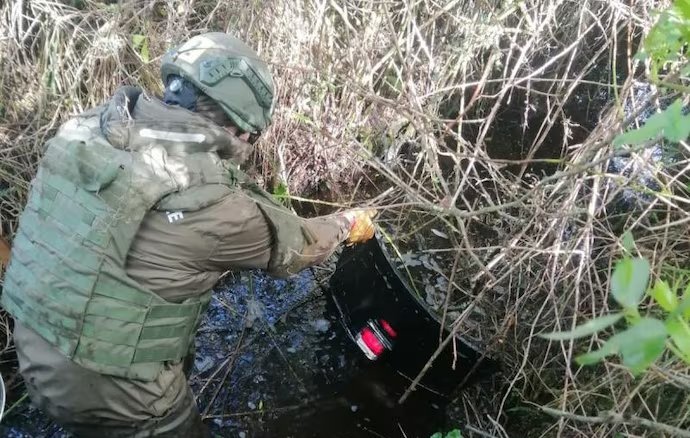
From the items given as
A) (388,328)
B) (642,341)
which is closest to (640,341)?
(642,341)

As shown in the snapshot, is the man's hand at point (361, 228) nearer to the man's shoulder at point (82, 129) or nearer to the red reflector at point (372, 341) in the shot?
the red reflector at point (372, 341)

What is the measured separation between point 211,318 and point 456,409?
4.10ft

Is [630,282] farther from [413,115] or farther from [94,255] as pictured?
[94,255]

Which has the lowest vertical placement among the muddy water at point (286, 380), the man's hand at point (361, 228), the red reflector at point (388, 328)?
the muddy water at point (286, 380)

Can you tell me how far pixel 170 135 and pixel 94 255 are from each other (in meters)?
0.43

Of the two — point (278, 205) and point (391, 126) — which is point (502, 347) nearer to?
point (278, 205)

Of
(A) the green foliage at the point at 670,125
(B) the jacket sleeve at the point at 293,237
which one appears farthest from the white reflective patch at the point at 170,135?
(A) the green foliage at the point at 670,125

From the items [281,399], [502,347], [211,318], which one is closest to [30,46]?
[211,318]

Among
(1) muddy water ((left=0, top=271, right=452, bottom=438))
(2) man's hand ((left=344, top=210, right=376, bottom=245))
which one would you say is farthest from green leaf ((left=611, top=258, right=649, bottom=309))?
(1) muddy water ((left=0, top=271, right=452, bottom=438))

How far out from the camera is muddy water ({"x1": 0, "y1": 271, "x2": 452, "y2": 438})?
251 cm

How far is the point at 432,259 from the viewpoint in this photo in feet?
9.10

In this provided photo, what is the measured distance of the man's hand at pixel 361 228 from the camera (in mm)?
2410

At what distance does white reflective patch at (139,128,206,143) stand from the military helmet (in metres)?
0.16

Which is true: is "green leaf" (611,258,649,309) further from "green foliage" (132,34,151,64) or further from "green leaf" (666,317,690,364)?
"green foliage" (132,34,151,64)
